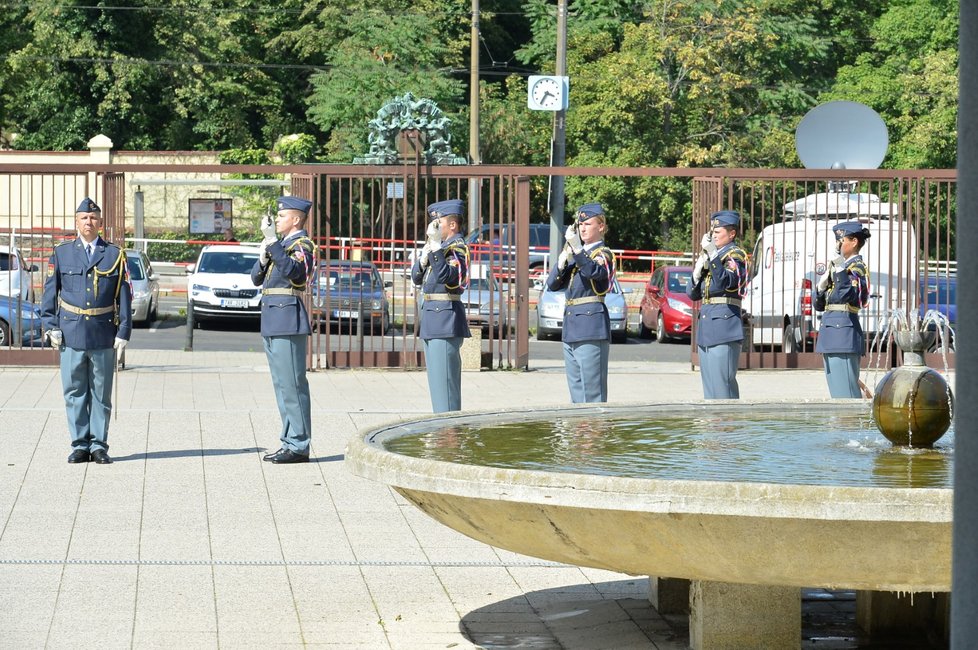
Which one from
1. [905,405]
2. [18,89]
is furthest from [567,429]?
[18,89]

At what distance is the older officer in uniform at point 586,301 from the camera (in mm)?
10805

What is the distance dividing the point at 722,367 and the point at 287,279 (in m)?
3.24

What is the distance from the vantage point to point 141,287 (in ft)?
85.8

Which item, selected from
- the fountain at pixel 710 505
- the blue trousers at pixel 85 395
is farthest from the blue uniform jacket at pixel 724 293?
the fountain at pixel 710 505

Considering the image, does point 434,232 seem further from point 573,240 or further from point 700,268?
point 700,268

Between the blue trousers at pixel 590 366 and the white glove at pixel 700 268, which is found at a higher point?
the white glove at pixel 700 268

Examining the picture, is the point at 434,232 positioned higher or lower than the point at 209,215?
lower

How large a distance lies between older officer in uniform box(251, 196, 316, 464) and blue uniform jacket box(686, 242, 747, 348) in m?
2.89

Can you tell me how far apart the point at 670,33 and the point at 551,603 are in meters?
32.4

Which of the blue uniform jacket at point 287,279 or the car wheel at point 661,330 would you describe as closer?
the blue uniform jacket at point 287,279

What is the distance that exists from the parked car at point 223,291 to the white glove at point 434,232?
15.0 metres

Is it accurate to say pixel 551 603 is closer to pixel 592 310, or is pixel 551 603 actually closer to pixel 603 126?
pixel 592 310

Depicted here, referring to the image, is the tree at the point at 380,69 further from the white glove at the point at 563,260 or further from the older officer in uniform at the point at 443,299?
the white glove at the point at 563,260

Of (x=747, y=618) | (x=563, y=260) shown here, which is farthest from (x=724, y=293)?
(x=747, y=618)
